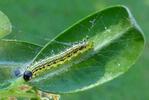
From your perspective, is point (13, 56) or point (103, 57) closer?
point (103, 57)

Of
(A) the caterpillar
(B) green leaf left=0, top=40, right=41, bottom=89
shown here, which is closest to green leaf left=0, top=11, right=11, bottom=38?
(B) green leaf left=0, top=40, right=41, bottom=89

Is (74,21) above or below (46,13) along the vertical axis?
below

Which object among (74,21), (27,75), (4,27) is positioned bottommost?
(27,75)

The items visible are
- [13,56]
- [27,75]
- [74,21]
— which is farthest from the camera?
[74,21]

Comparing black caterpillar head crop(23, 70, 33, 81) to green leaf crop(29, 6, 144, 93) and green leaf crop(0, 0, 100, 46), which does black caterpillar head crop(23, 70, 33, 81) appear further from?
green leaf crop(0, 0, 100, 46)

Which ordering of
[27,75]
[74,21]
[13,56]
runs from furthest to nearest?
[74,21] < [13,56] < [27,75]

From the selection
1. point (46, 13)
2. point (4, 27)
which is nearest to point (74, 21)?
point (46, 13)

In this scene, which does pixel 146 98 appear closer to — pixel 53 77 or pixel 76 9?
pixel 76 9

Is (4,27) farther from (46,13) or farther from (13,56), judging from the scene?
(46,13)
